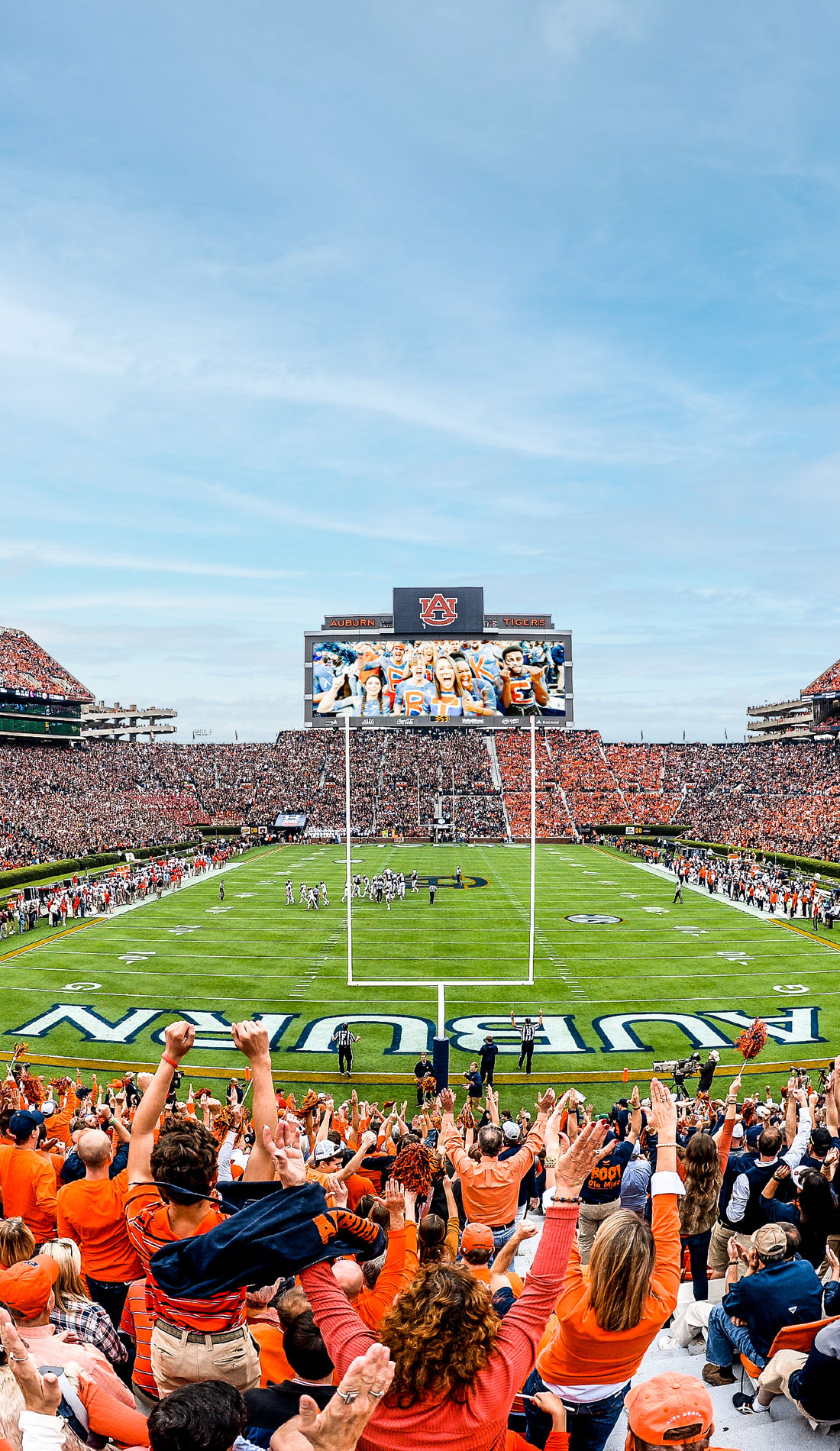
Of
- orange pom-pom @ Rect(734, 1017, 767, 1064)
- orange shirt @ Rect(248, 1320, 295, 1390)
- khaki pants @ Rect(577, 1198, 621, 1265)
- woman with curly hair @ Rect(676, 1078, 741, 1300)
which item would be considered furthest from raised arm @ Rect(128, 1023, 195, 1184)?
orange pom-pom @ Rect(734, 1017, 767, 1064)

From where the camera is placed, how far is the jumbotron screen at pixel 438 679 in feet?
56.3

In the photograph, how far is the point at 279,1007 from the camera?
61.6ft

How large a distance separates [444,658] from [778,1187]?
42.7ft

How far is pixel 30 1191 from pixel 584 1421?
3.60m

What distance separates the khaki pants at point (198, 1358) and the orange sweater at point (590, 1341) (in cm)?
101

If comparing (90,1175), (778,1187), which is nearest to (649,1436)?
(90,1175)

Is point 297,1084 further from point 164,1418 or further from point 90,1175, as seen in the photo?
point 164,1418

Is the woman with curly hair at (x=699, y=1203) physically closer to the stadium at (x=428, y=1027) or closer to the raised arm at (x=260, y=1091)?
the stadium at (x=428, y=1027)

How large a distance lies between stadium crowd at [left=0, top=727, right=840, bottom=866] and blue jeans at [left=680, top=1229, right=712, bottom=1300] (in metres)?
37.2

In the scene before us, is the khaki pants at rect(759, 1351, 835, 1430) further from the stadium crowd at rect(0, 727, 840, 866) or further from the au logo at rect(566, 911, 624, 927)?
the stadium crowd at rect(0, 727, 840, 866)

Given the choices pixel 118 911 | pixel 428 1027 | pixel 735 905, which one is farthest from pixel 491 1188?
pixel 735 905

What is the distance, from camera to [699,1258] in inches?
227

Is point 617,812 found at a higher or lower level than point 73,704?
lower

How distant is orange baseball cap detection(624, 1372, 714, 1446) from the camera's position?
243 centimetres
